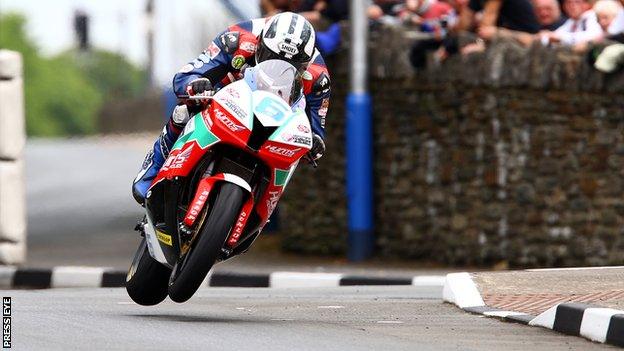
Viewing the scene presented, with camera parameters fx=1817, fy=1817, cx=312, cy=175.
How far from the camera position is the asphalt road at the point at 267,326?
8.30 meters

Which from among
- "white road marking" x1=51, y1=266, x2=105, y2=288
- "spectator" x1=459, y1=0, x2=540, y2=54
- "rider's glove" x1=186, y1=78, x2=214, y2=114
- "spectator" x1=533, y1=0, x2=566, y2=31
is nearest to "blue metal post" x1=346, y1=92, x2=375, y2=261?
"spectator" x1=459, y1=0, x2=540, y2=54

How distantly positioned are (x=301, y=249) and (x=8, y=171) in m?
3.84

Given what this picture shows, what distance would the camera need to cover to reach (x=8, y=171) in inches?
687

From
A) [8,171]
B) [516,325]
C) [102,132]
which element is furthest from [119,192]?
[102,132]

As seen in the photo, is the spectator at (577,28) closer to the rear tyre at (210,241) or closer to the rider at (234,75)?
the rider at (234,75)

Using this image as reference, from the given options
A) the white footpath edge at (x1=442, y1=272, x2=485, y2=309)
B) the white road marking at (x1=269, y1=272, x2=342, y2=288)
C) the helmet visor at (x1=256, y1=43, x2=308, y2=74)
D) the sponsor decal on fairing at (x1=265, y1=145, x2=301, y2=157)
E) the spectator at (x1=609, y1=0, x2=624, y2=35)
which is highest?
the helmet visor at (x1=256, y1=43, x2=308, y2=74)

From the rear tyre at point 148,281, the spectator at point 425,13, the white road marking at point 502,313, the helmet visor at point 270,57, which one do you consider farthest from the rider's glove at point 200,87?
the spectator at point 425,13

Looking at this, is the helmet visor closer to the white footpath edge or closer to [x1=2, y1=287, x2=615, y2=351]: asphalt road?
[x1=2, y1=287, x2=615, y2=351]: asphalt road

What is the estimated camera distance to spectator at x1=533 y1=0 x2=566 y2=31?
54.1ft

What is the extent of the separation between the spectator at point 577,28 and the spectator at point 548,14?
0.40 ft

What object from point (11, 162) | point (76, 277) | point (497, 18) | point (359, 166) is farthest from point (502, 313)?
point (359, 166)

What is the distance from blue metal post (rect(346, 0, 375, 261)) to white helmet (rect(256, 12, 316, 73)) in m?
8.76

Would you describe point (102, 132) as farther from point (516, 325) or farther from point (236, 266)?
point (516, 325)

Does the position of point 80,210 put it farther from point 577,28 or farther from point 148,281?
point 148,281
